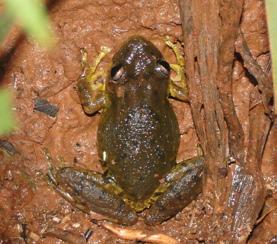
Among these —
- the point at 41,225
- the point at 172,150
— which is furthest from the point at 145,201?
the point at 41,225

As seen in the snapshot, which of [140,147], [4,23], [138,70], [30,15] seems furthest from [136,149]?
[30,15]

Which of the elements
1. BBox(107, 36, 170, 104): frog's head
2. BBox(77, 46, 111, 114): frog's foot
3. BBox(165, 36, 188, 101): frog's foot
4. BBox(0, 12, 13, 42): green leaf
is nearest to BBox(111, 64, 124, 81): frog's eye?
BBox(107, 36, 170, 104): frog's head

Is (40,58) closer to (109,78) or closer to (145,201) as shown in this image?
(109,78)

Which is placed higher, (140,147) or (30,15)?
(30,15)

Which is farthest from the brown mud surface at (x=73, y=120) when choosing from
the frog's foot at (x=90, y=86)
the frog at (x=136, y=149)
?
the frog at (x=136, y=149)

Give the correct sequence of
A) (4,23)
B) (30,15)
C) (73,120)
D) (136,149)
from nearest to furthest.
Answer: (30,15) → (4,23) → (136,149) → (73,120)

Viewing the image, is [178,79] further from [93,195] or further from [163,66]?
[93,195]

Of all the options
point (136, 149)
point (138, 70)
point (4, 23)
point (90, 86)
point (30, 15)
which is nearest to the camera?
point (30, 15)
